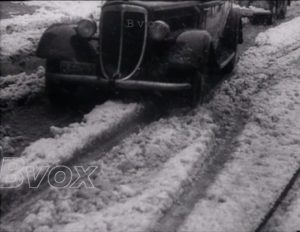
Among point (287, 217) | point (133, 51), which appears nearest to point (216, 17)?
point (133, 51)

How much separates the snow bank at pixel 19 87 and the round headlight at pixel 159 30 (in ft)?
6.37

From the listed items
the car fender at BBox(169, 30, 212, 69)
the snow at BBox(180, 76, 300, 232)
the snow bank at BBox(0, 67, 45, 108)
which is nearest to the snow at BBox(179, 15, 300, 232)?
the snow at BBox(180, 76, 300, 232)

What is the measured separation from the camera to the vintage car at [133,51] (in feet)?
18.8

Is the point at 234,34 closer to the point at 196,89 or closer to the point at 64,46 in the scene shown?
the point at 196,89

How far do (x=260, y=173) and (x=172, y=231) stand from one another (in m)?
1.35

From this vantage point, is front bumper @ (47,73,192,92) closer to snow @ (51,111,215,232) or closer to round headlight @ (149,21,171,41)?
round headlight @ (149,21,171,41)

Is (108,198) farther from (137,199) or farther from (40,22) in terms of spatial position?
(40,22)

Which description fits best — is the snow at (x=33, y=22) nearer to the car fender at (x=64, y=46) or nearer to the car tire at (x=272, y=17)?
the car fender at (x=64, y=46)

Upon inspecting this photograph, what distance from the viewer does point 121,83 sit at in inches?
223

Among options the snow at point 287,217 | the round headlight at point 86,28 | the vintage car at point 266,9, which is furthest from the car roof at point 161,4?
the vintage car at point 266,9

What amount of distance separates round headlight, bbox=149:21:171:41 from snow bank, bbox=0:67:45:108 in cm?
194

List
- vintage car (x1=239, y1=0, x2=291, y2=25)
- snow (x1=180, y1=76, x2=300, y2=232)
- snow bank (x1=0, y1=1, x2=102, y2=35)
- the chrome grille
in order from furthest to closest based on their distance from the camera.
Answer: vintage car (x1=239, y1=0, x2=291, y2=25)
snow bank (x1=0, y1=1, x2=102, y2=35)
the chrome grille
snow (x1=180, y1=76, x2=300, y2=232)

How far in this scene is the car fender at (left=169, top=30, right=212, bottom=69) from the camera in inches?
222

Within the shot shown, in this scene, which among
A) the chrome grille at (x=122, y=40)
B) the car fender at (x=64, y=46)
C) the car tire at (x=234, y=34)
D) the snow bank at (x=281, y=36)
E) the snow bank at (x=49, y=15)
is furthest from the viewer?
the snow bank at (x=281, y=36)
